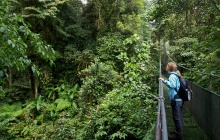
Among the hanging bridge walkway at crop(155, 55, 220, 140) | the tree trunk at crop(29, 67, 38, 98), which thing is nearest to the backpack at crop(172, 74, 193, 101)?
the hanging bridge walkway at crop(155, 55, 220, 140)

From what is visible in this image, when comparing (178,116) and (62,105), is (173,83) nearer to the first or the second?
(178,116)

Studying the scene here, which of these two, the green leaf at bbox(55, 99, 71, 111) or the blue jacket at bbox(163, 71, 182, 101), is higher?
the blue jacket at bbox(163, 71, 182, 101)

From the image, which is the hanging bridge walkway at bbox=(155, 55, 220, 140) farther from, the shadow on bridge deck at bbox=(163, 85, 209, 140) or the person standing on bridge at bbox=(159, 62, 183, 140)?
the person standing on bridge at bbox=(159, 62, 183, 140)

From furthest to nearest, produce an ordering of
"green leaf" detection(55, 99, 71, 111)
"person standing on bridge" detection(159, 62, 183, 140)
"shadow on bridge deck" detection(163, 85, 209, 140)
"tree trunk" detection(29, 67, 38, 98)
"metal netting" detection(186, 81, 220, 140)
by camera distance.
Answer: "tree trunk" detection(29, 67, 38, 98) → "green leaf" detection(55, 99, 71, 111) → "shadow on bridge deck" detection(163, 85, 209, 140) → "person standing on bridge" detection(159, 62, 183, 140) → "metal netting" detection(186, 81, 220, 140)

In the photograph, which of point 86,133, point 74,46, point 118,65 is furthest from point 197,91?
point 74,46

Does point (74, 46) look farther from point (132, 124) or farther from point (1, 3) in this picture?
point (1, 3)

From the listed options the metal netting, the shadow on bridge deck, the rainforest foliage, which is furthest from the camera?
the rainforest foliage

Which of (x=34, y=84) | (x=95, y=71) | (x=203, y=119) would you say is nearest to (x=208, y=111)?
(x=203, y=119)

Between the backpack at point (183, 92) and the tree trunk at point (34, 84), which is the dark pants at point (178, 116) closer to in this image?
the backpack at point (183, 92)

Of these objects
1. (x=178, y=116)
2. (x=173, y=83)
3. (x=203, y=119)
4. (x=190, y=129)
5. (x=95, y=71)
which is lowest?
(x=190, y=129)

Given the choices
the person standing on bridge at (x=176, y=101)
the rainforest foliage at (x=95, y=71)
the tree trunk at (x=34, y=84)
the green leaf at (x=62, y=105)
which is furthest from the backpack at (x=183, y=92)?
the tree trunk at (x=34, y=84)

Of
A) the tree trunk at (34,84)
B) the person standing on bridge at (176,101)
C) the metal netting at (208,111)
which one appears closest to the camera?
the metal netting at (208,111)

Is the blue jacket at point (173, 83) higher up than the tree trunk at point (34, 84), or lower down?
higher up

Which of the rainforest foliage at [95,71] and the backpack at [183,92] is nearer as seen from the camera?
the backpack at [183,92]
